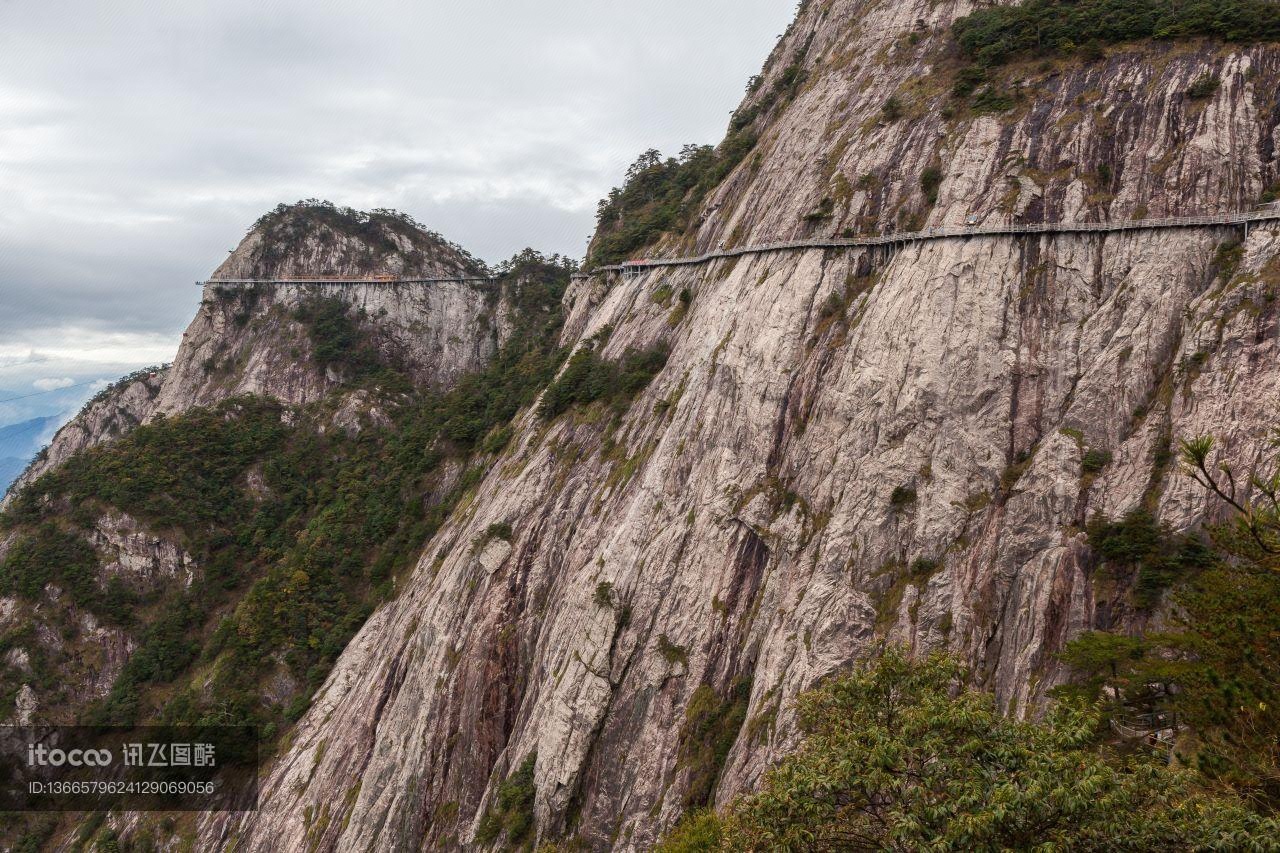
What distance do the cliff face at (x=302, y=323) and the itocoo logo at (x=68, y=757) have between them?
4262 cm

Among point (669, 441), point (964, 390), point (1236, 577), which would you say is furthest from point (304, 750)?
point (1236, 577)

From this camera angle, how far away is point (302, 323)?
92.6 m

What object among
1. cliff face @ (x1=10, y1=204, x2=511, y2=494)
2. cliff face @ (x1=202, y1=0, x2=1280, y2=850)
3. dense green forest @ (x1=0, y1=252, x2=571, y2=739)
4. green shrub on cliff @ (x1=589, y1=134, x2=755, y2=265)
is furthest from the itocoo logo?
green shrub on cliff @ (x1=589, y1=134, x2=755, y2=265)

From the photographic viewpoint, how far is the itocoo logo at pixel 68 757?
55.5 m

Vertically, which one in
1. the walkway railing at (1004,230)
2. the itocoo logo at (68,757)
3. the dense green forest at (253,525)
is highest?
the walkway railing at (1004,230)

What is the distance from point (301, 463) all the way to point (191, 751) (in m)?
32.8

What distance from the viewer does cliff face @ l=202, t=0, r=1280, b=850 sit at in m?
24.5

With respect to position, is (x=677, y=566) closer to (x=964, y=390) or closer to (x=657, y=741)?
(x=657, y=741)

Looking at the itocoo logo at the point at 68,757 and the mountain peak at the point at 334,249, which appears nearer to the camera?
the itocoo logo at the point at 68,757

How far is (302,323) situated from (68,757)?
56228mm

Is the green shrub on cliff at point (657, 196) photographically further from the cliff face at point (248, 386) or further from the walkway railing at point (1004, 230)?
the cliff face at point (248, 386)

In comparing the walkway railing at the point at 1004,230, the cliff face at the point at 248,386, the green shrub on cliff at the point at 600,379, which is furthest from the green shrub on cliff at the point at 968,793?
the cliff face at the point at 248,386

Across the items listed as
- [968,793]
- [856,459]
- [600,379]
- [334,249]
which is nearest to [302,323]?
[334,249]

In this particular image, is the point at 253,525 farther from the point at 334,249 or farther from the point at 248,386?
the point at 334,249
